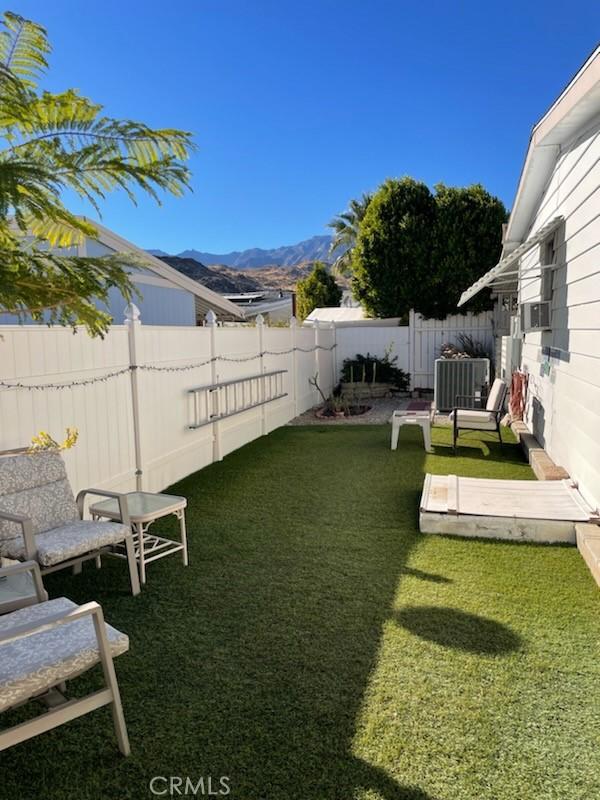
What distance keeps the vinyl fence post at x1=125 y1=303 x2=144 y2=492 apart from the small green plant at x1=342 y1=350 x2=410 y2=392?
956cm

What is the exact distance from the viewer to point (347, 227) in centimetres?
3088

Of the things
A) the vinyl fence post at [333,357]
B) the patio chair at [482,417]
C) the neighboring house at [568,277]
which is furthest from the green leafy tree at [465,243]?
the patio chair at [482,417]

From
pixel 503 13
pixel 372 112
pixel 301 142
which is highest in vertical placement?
pixel 301 142

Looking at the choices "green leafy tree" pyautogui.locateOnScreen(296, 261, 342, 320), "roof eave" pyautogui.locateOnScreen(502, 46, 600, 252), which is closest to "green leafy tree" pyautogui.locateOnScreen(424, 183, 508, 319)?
"roof eave" pyautogui.locateOnScreen(502, 46, 600, 252)

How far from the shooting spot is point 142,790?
213cm

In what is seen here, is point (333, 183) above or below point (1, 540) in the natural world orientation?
above

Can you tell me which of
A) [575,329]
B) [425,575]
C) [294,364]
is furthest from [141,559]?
[294,364]

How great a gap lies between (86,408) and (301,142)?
133 feet

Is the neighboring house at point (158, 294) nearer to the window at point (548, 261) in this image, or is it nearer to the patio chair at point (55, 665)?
the window at point (548, 261)

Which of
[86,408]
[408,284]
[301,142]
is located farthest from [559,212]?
[301,142]

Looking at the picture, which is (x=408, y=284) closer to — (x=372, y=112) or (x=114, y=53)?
(x=114, y=53)

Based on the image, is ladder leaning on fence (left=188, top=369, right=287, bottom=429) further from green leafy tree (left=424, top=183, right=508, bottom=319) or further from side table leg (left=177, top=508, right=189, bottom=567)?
green leafy tree (left=424, top=183, right=508, bottom=319)

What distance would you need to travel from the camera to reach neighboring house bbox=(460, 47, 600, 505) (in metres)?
4.62

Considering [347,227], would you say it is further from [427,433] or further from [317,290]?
[427,433]
